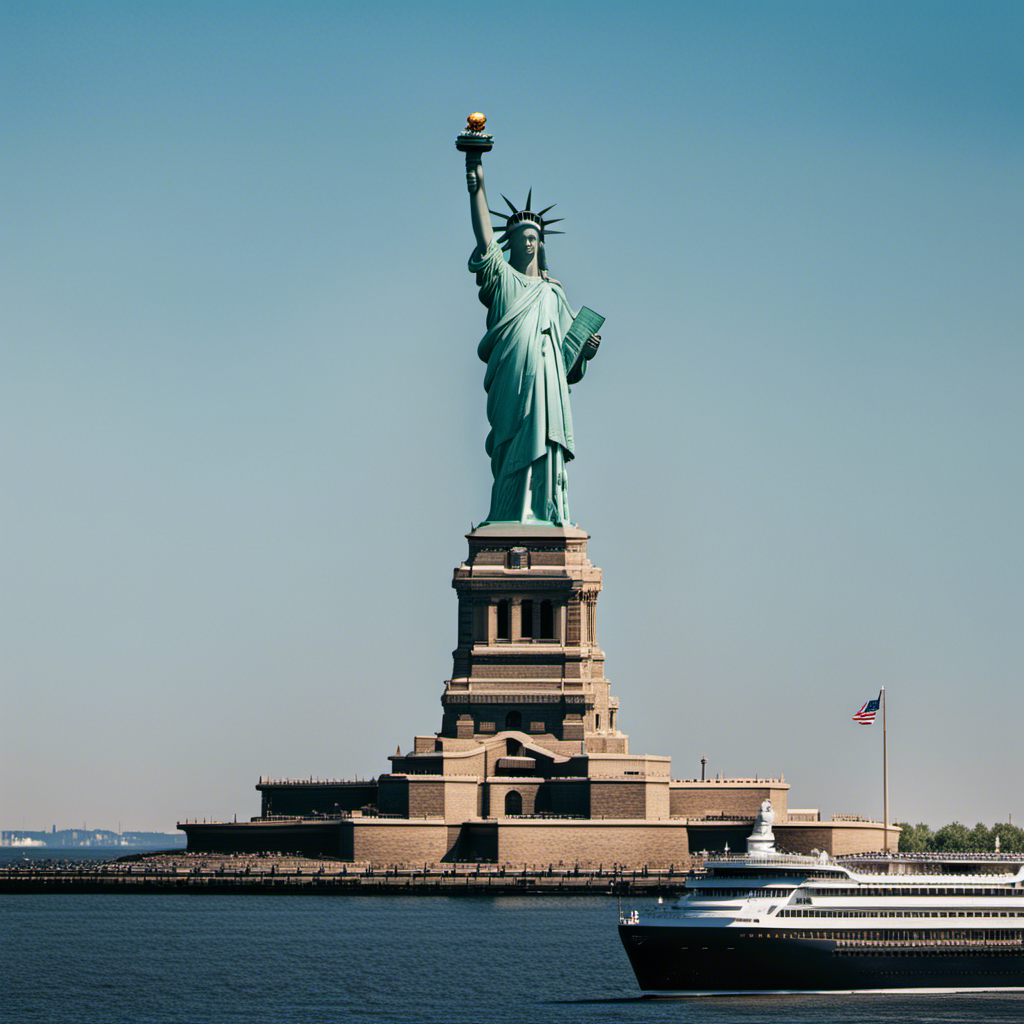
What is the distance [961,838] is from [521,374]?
44.9 metres

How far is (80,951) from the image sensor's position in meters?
102

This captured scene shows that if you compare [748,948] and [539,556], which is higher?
[539,556]

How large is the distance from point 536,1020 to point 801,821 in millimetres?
60498

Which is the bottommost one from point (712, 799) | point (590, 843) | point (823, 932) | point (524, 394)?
point (823, 932)

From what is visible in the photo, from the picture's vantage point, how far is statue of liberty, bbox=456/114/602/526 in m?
149

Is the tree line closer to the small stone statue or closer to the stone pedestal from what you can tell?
the stone pedestal

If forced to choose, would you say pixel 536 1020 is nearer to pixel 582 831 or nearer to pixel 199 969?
pixel 199 969

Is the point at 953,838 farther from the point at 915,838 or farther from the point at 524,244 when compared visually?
the point at 524,244

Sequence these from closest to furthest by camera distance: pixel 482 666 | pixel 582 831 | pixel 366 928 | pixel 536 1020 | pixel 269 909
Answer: pixel 536 1020 < pixel 366 928 < pixel 269 909 < pixel 582 831 < pixel 482 666

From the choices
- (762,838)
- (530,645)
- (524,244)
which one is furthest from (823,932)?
(524,244)

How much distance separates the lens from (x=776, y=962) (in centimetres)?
8556

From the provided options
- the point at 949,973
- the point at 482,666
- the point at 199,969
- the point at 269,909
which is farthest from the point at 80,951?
the point at 482,666

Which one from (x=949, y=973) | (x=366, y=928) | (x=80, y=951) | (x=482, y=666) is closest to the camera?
(x=949, y=973)

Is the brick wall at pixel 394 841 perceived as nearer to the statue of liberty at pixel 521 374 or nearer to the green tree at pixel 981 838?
the statue of liberty at pixel 521 374
